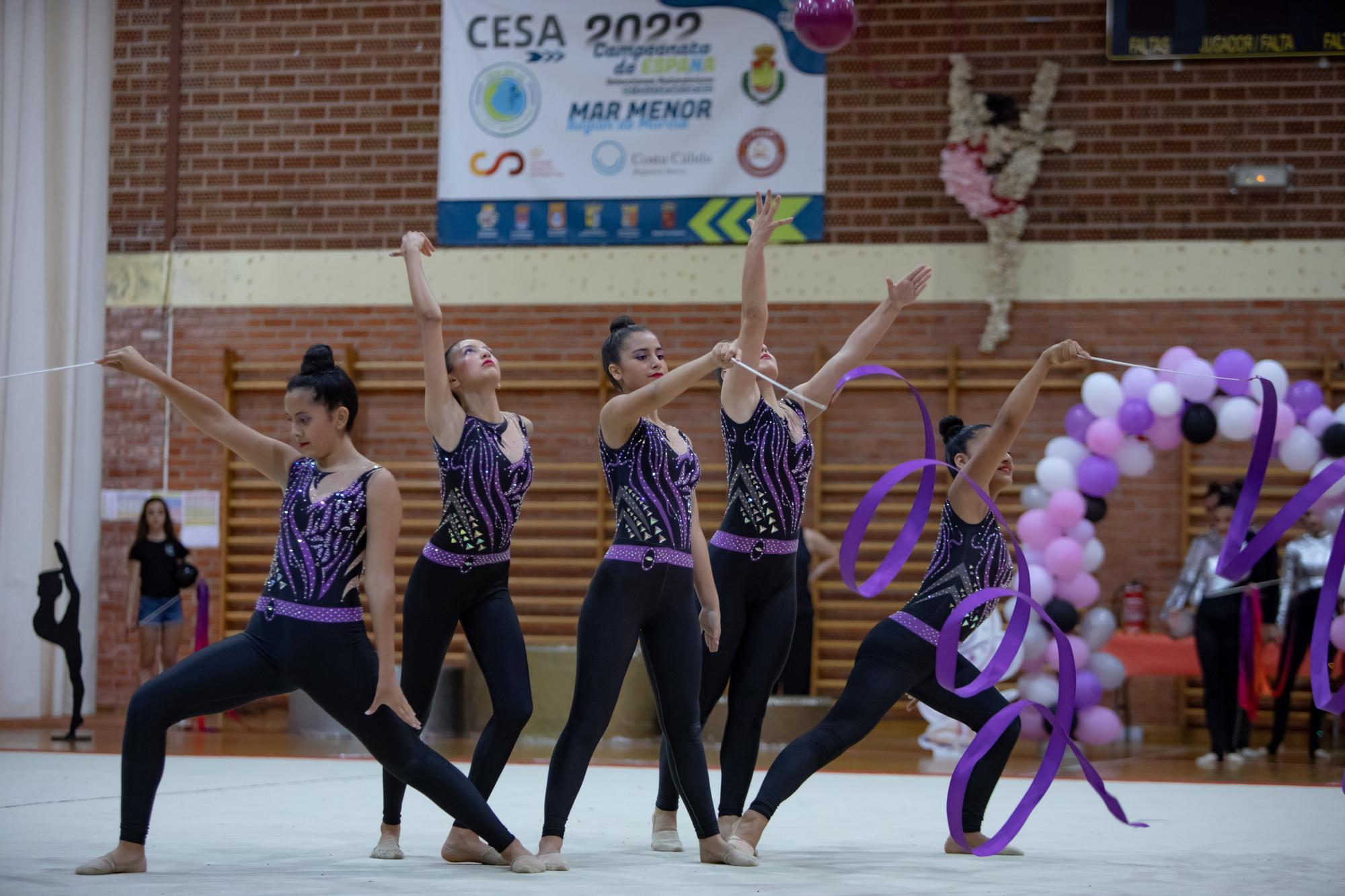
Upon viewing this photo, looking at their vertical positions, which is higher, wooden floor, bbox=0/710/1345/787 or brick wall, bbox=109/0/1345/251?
brick wall, bbox=109/0/1345/251

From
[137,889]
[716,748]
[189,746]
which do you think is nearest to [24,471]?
[189,746]

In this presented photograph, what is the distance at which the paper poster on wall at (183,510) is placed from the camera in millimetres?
9930

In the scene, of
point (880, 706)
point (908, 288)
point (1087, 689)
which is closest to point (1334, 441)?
point (1087, 689)

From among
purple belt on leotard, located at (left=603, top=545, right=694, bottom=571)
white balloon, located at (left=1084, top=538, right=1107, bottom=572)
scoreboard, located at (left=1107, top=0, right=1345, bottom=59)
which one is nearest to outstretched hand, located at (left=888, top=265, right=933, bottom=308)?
purple belt on leotard, located at (left=603, top=545, right=694, bottom=571)

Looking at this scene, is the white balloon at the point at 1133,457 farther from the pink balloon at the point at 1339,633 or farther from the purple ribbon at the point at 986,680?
the purple ribbon at the point at 986,680

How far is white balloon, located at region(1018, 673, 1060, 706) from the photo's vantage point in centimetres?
765

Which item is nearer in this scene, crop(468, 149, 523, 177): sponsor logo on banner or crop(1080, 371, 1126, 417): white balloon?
crop(1080, 371, 1126, 417): white balloon

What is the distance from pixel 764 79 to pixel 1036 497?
137 inches

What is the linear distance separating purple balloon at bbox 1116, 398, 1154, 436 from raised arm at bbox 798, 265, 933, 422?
3793 mm

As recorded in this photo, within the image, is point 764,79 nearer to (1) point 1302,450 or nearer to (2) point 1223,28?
(2) point 1223,28

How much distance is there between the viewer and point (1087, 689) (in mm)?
7742

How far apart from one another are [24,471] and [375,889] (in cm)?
717

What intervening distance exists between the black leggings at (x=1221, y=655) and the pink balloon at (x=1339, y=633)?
465mm

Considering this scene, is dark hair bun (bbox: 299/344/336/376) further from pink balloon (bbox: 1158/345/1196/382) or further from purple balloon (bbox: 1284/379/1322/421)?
purple balloon (bbox: 1284/379/1322/421)
